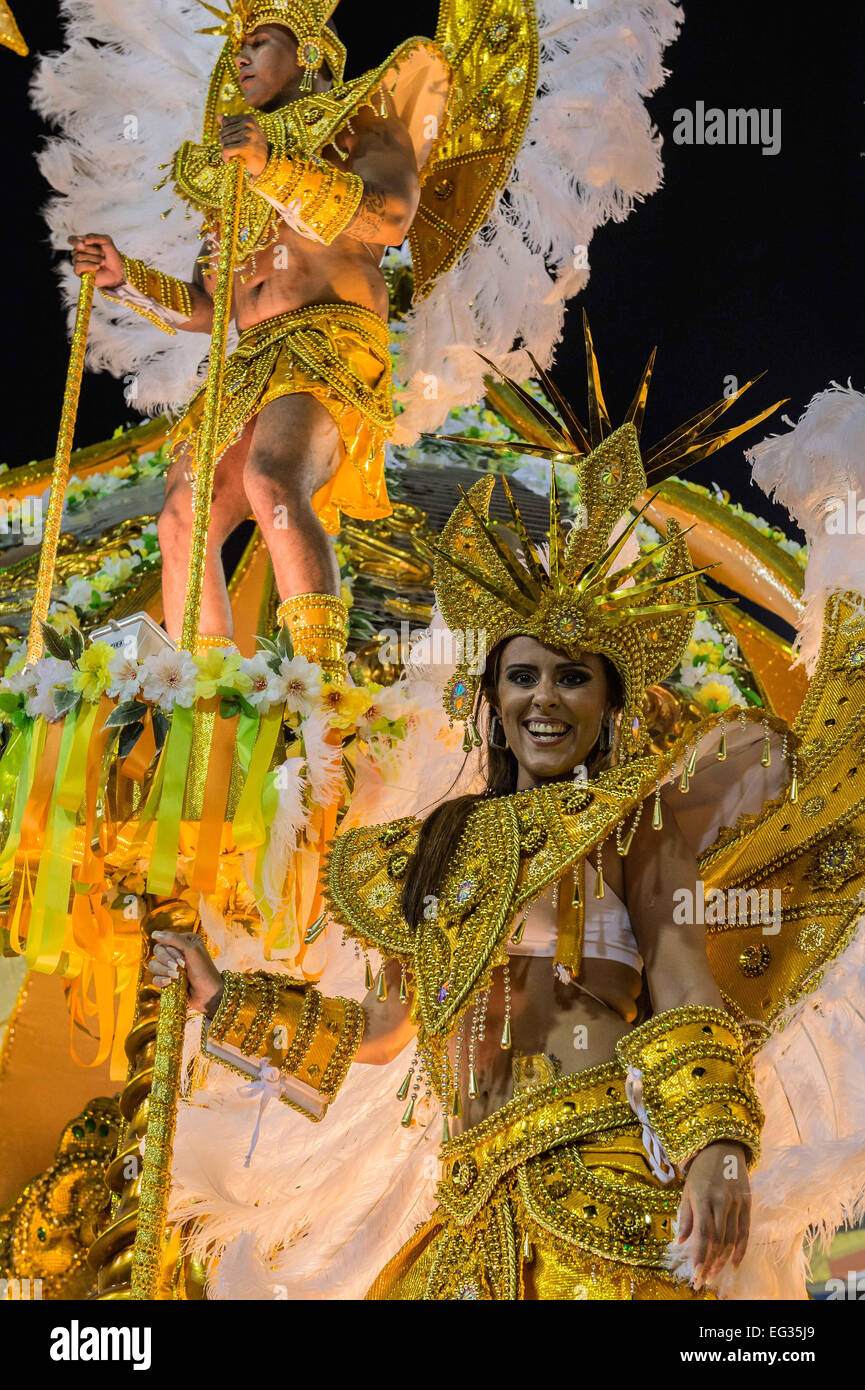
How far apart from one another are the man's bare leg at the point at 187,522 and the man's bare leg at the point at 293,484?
6 cm

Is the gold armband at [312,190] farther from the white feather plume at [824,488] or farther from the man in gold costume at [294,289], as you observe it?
the white feather plume at [824,488]

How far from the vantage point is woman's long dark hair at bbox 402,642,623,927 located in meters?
2.90

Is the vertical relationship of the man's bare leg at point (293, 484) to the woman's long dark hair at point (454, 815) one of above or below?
above

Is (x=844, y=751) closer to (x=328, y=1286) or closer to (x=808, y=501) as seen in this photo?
(x=808, y=501)

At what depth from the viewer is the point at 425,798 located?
11.4ft

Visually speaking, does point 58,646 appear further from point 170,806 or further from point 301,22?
point 301,22

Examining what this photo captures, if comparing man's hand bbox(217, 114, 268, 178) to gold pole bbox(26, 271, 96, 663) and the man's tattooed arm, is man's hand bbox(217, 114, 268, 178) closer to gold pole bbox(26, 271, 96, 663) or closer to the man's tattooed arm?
the man's tattooed arm

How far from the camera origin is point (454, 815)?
9.73 ft

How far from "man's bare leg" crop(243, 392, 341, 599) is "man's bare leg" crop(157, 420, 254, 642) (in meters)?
0.06

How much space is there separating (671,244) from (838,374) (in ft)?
1.97

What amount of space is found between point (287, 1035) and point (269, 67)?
2.32 metres

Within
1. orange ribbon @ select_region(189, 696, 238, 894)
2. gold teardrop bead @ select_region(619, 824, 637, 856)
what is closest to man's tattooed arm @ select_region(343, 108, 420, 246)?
orange ribbon @ select_region(189, 696, 238, 894)

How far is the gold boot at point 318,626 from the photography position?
3.53 meters

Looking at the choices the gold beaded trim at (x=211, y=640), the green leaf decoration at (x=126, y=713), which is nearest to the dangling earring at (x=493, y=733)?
the green leaf decoration at (x=126, y=713)
